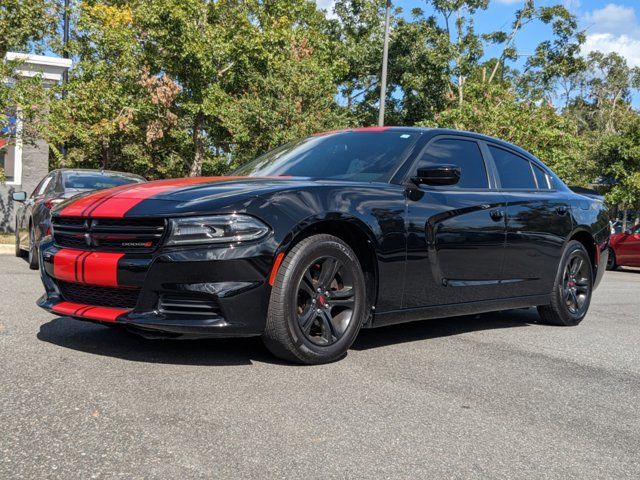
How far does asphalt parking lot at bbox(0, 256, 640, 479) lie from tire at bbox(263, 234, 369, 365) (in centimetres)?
14

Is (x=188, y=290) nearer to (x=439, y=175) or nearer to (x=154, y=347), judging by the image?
(x=154, y=347)

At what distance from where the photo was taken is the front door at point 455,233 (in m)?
4.78

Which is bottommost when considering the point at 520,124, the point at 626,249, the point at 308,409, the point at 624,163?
the point at 626,249

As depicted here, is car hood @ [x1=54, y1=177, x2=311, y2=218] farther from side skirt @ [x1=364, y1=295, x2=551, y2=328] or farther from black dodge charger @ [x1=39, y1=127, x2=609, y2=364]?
side skirt @ [x1=364, y1=295, x2=551, y2=328]

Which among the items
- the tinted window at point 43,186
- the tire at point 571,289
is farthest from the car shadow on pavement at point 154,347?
the tinted window at point 43,186

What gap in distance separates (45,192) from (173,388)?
717cm

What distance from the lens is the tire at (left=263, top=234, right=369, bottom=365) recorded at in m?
4.02

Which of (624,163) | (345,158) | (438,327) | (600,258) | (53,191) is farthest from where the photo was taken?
(624,163)

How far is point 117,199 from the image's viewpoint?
13.6 ft

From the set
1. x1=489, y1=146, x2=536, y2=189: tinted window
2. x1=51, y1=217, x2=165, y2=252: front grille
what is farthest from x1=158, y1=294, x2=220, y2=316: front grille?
x1=489, y1=146, x2=536, y2=189: tinted window

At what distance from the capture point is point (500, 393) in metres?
3.92

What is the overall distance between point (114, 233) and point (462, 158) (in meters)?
2.82

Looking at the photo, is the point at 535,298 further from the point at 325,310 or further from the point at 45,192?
the point at 45,192

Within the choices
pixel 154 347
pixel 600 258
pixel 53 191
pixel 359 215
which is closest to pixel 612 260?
pixel 600 258
